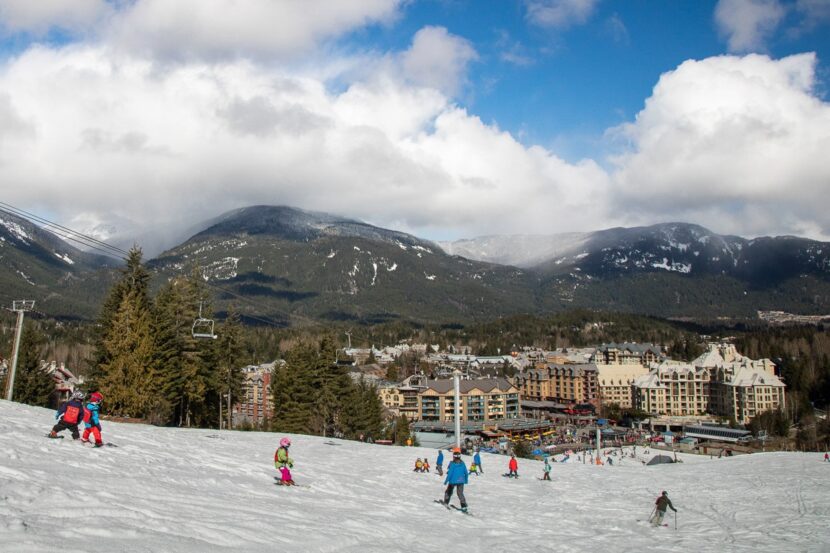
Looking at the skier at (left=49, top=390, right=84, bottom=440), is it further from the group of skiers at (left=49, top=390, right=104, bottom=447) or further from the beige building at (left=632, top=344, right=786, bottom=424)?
the beige building at (left=632, top=344, right=786, bottom=424)

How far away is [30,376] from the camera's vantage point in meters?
59.3

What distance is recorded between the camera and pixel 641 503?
25078mm

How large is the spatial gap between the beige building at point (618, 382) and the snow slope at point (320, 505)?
5703 inches

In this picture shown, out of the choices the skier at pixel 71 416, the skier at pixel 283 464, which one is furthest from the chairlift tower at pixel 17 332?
the skier at pixel 283 464

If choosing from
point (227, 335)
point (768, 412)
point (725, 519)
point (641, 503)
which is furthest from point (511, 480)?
point (768, 412)

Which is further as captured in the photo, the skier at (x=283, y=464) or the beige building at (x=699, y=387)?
the beige building at (x=699, y=387)

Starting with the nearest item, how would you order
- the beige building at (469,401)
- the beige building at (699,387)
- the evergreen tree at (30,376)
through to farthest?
the evergreen tree at (30,376) → the beige building at (699,387) → the beige building at (469,401)

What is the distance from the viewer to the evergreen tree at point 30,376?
58.2 metres

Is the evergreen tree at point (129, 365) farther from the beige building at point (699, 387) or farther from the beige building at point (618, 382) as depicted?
the beige building at point (618, 382)

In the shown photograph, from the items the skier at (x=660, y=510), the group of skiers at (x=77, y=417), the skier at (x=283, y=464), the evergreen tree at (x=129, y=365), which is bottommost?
the skier at (x=660, y=510)

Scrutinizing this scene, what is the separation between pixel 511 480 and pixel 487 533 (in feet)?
49.6

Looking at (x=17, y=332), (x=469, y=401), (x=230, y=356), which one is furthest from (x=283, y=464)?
(x=469, y=401)

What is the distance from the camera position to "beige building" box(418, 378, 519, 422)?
148 meters

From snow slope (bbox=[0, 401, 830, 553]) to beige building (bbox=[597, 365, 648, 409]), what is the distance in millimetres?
144846
